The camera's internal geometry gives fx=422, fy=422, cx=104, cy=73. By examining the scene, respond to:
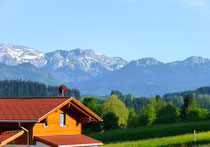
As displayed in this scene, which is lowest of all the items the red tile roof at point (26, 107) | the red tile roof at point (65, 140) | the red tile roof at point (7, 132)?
the red tile roof at point (65, 140)

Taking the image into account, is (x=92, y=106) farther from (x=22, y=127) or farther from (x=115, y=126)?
(x=22, y=127)

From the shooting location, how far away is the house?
27.7m

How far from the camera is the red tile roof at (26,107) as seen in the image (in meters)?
28.0

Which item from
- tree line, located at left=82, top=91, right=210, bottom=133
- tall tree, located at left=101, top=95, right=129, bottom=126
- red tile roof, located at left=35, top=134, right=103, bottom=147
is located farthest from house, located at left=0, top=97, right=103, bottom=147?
tall tree, located at left=101, top=95, right=129, bottom=126

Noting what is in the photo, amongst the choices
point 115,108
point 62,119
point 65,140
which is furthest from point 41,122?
point 115,108

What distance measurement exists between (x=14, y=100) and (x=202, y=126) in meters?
48.0

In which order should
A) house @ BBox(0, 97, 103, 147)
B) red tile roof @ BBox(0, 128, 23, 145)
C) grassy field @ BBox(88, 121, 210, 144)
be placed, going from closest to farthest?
red tile roof @ BBox(0, 128, 23, 145)
house @ BBox(0, 97, 103, 147)
grassy field @ BBox(88, 121, 210, 144)

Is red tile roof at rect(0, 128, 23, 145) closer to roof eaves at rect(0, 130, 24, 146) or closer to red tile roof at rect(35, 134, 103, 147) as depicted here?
roof eaves at rect(0, 130, 24, 146)

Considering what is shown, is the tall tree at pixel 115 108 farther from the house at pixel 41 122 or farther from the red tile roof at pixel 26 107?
the red tile roof at pixel 26 107

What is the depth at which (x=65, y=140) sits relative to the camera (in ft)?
94.1

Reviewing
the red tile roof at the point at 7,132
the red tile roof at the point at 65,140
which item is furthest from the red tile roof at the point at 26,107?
the red tile roof at the point at 65,140

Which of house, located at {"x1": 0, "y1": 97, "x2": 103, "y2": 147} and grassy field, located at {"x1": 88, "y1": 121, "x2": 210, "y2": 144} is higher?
house, located at {"x1": 0, "y1": 97, "x2": 103, "y2": 147}

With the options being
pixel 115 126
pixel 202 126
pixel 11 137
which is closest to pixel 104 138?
pixel 202 126

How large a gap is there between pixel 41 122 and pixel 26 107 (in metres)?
1.75
